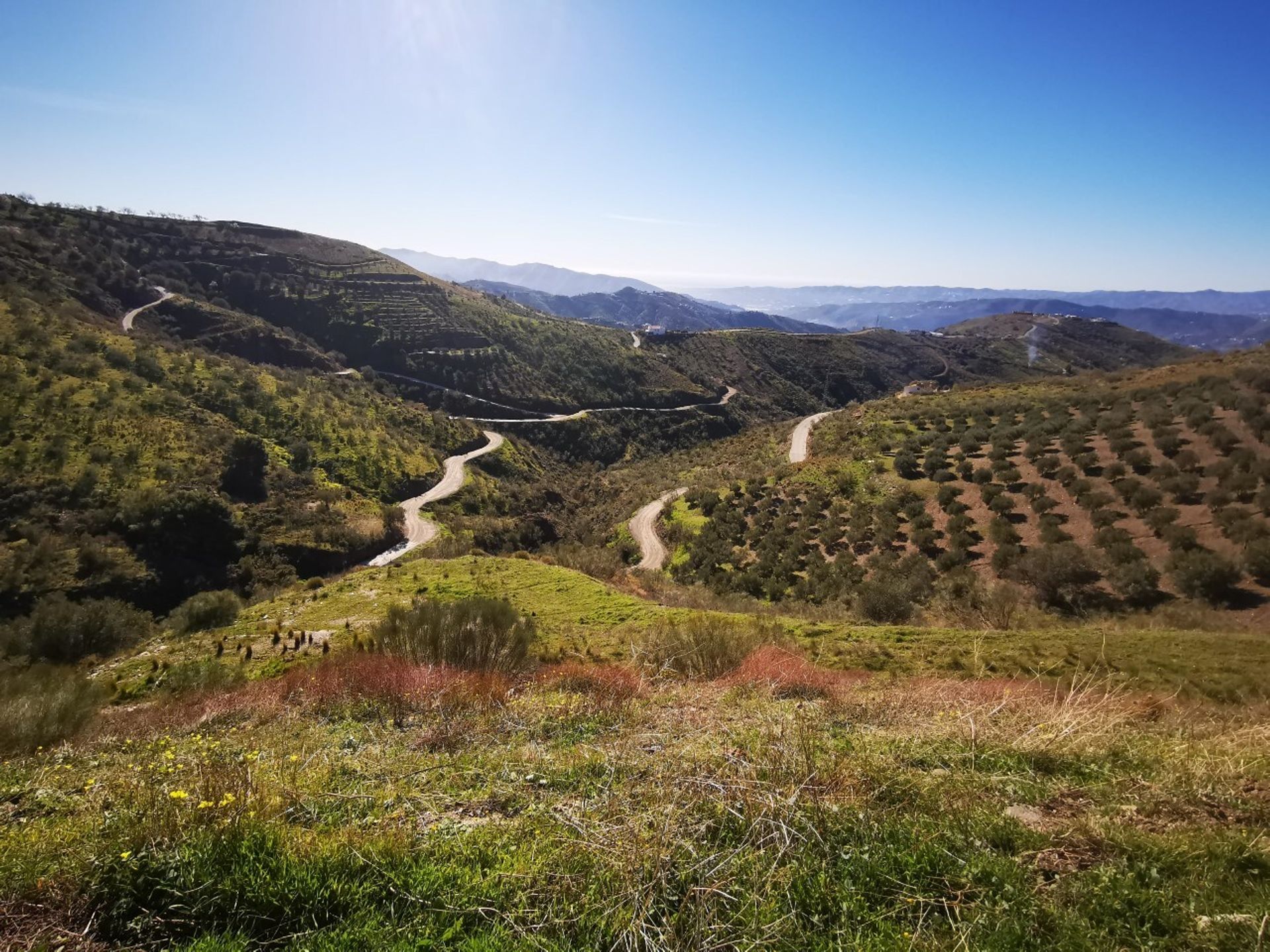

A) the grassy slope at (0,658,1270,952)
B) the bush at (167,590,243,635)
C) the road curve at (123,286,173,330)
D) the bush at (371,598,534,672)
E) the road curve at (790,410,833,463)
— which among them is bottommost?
the bush at (167,590,243,635)

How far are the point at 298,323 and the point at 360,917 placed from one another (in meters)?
94.6

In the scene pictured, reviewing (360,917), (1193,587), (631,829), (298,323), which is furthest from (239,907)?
(298,323)

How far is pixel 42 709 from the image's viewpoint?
22.5 feet

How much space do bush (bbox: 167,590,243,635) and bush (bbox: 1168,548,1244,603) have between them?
28.1 m

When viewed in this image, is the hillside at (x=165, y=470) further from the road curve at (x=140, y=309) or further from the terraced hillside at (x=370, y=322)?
the terraced hillside at (x=370, y=322)

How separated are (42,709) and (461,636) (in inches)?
211

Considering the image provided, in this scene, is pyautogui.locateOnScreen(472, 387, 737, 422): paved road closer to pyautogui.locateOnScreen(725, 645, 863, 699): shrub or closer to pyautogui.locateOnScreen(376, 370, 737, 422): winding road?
pyautogui.locateOnScreen(376, 370, 737, 422): winding road

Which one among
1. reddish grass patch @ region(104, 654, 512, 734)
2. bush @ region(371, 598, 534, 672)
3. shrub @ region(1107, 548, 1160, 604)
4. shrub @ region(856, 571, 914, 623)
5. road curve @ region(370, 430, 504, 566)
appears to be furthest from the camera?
road curve @ region(370, 430, 504, 566)

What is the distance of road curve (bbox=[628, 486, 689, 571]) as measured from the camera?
32.0 metres

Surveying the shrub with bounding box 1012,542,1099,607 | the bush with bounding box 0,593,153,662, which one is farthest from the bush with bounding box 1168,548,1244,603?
the bush with bounding box 0,593,153,662

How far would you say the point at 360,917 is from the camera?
9.17 ft

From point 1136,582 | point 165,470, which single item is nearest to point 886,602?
point 1136,582

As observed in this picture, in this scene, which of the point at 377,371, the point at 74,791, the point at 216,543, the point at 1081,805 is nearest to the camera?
the point at 1081,805

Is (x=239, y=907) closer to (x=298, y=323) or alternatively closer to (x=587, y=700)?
(x=587, y=700)
